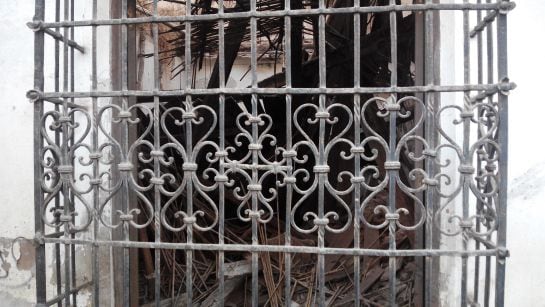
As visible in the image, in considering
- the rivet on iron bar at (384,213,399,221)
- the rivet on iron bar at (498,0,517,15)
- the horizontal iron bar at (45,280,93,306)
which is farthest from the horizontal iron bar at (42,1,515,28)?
the horizontal iron bar at (45,280,93,306)

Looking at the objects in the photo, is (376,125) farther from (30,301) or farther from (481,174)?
(30,301)

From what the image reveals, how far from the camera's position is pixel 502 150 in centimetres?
174

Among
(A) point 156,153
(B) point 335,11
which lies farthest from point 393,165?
(A) point 156,153

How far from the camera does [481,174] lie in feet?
6.29

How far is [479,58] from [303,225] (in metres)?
2.94

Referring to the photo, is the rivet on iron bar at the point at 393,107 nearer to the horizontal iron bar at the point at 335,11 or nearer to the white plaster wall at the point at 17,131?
the horizontal iron bar at the point at 335,11

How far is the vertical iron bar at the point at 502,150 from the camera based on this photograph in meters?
1.74

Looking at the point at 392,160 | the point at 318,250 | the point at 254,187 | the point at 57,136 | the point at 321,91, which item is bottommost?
the point at 318,250

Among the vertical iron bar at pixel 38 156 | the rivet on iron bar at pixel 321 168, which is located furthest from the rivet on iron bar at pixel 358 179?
the vertical iron bar at pixel 38 156

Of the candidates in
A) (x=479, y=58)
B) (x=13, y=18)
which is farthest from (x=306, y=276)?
(x=13, y=18)

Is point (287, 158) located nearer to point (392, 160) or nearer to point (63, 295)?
point (392, 160)

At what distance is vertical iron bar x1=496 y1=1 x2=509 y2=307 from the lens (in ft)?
5.70

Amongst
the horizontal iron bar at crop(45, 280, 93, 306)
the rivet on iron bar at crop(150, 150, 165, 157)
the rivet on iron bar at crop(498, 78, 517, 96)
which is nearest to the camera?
the rivet on iron bar at crop(498, 78, 517, 96)

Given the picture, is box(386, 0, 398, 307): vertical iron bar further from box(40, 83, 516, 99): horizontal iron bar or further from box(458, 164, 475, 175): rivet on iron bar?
box(458, 164, 475, 175): rivet on iron bar
